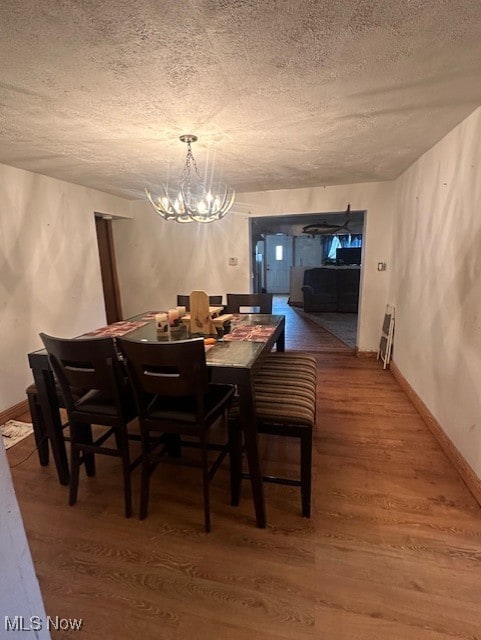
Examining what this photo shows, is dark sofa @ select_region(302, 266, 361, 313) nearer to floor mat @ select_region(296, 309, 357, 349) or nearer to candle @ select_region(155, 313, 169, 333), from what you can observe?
floor mat @ select_region(296, 309, 357, 349)

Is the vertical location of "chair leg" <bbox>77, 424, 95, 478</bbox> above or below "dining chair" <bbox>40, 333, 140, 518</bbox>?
below

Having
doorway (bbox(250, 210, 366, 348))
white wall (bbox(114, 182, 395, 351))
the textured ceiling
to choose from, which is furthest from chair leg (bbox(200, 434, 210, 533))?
doorway (bbox(250, 210, 366, 348))

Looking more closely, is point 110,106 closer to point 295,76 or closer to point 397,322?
point 295,76

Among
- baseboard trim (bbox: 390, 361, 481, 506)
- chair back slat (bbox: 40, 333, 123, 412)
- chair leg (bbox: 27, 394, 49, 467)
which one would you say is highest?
chair back slat (bbox: 40, 333, 123, 412)

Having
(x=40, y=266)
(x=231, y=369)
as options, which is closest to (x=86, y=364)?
(x=231, y=369)

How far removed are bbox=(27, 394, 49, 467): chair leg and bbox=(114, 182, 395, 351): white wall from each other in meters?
2.73

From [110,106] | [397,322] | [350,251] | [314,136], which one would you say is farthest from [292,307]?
[110,106]

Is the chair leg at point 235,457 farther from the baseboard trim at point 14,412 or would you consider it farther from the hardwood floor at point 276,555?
the baseboard trim at point 14,412

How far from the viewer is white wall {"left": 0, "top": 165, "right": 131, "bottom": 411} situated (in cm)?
265

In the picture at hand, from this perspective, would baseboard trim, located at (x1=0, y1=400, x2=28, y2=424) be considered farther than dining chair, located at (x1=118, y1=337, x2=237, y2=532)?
Yes

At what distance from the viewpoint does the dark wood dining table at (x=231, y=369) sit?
59.2 inches

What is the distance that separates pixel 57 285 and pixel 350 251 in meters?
7.33

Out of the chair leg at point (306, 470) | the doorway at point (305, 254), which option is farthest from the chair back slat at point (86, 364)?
the doorway at point (305, 254)

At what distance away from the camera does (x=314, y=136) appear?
2.16 m
